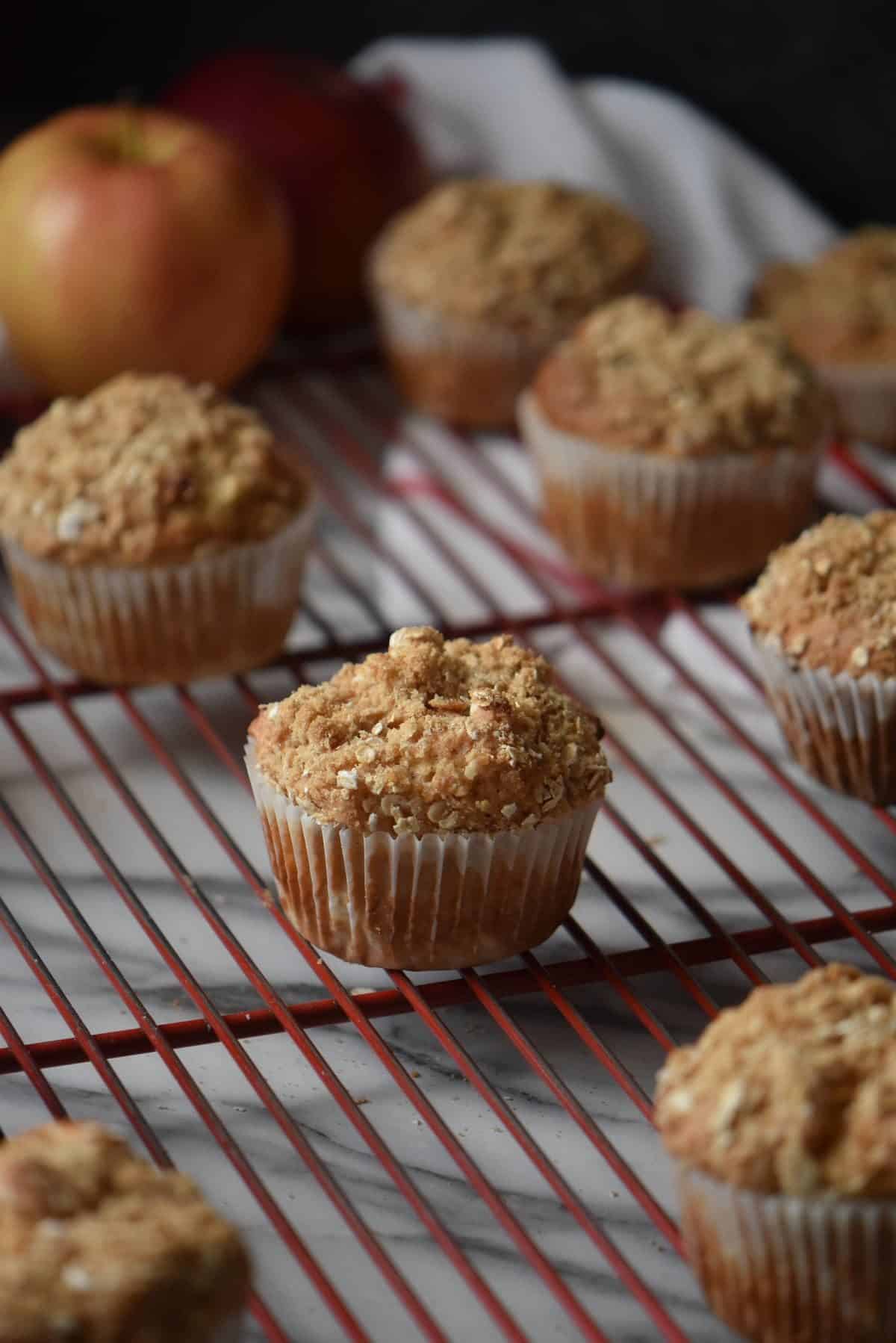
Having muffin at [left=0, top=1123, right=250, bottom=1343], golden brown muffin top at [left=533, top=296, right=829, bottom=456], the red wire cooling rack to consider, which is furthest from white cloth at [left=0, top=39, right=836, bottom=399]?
muffin at [left=0, top=1123, right=250, bottom=1343]

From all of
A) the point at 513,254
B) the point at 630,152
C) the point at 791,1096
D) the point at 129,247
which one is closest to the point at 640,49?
the point at 630,152

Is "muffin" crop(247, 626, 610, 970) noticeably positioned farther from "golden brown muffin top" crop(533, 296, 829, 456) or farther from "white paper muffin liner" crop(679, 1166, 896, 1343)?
"golden brown muffin top" crop(533, 296, 829, 456)

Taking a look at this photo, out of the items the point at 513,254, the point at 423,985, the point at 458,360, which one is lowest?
the point at 423,985

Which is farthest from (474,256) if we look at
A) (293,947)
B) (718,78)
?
(293,947)

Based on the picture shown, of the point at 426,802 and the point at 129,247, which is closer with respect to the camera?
the point at 426,802

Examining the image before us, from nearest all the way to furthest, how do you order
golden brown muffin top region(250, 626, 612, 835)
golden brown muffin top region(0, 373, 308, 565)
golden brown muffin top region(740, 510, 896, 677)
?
golden brown muffin top region(250, 626, 612, 835), golden brown muffin top region(740, 510, 896, 677), golden brown muffin top region(0, 373, 308, 565)

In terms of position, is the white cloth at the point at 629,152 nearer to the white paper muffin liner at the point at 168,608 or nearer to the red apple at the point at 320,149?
the red apple at the point at 320,149

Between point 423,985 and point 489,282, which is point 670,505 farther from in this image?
point 423,985
